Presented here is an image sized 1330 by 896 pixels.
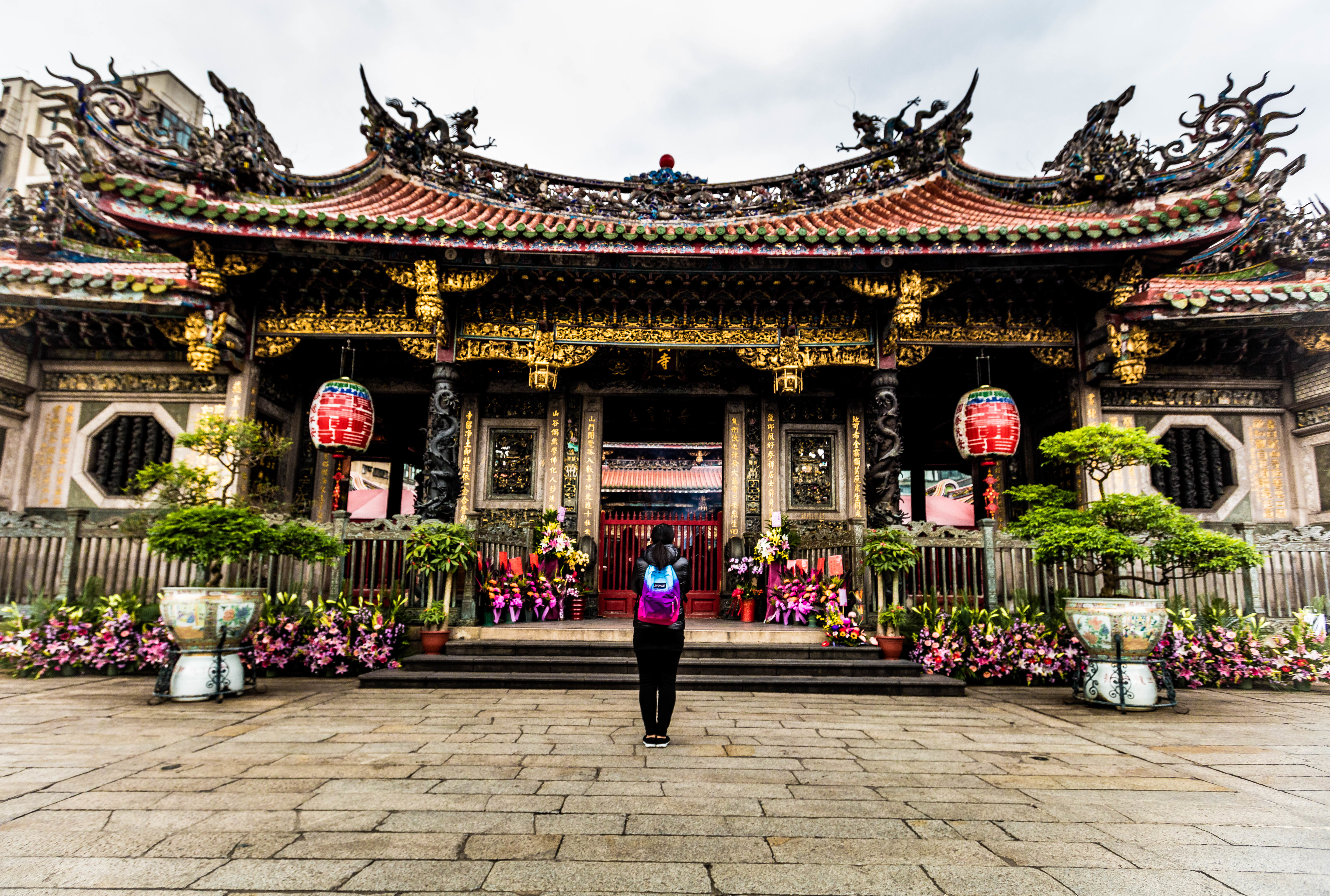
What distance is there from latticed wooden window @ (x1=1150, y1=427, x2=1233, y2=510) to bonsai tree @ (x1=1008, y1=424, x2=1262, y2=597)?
263 cm

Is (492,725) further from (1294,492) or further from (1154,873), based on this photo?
(1294,492)

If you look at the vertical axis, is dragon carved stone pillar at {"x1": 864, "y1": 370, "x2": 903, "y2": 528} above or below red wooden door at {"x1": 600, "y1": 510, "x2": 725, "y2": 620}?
above

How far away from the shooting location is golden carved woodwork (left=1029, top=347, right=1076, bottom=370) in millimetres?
8914

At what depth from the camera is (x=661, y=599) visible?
4.38 metres

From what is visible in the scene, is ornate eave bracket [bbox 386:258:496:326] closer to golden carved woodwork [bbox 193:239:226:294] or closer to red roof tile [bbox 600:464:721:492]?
golden carved woodwork [bbox 193:239:226:294]

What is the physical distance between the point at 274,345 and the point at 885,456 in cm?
772

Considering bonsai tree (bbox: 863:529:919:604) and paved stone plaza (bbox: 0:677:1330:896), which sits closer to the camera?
paved stone plaza (bbox: 0:677:1330:896)

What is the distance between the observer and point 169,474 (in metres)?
6.41

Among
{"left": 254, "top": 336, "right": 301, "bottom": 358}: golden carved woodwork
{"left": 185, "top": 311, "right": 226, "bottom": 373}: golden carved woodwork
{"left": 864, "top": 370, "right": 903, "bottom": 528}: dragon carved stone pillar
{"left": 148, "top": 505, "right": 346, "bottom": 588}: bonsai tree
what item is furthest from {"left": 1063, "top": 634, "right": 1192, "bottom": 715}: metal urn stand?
{"left": 185, "top": 311, "right": 226, "bottom": 373}: golden carved woodwork

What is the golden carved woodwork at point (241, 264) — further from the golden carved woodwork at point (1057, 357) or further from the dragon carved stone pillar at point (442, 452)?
the golden carved woodwork at point (1057, 357)

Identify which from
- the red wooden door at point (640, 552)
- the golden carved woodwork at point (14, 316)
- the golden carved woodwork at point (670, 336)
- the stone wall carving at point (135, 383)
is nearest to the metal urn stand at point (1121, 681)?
the golden carved woodwork at point (670, 336)

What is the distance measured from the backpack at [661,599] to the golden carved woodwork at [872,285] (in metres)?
5.28

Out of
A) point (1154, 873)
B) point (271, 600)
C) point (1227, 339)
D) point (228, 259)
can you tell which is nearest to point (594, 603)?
point (271, 600)

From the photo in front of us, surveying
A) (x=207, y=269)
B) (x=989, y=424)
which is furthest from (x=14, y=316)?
(x=989, y=424)
